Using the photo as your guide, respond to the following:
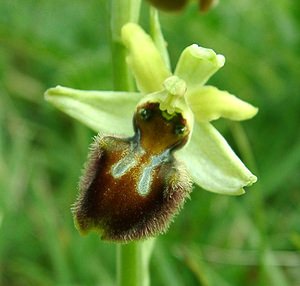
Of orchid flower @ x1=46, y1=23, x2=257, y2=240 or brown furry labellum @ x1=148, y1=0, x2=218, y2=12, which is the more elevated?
brown furry labellum @ x1=148, y1=0, x2=218, y2=12

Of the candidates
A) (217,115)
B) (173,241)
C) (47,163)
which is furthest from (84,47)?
(217,115)

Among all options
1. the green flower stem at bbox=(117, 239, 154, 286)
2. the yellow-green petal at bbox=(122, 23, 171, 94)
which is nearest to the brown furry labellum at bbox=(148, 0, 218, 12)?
the yellow-green petal at bbox=(122, 23, 171, 94)

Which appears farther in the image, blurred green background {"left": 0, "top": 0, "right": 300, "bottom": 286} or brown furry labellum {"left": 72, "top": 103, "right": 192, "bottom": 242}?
blurred green background {"left": 0, "top": 0, "right": 300, "bottom": 286}

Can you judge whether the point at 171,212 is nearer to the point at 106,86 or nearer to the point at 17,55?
the point at 106,86

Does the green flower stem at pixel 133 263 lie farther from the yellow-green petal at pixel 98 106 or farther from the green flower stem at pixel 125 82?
the yellow-green petal at pixel 98 106

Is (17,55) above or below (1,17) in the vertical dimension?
below

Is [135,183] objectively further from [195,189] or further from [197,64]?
[195,189]

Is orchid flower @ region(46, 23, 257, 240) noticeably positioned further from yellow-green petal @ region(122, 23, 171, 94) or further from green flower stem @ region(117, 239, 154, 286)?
green flower stem @ region(117, 239, 154, 286)

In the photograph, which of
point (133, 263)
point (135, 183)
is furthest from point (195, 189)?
point (135, 183)
